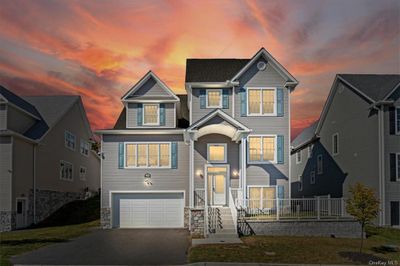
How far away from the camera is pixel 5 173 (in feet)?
88.4

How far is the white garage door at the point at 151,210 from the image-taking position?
26.7 meters

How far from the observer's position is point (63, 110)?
3347 centimetres

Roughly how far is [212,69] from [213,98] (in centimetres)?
212

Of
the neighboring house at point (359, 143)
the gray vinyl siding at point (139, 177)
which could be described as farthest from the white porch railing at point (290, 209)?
the gray vinyl siding at point (139, 177)

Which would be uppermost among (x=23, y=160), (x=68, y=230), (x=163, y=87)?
(x=163, y=87)

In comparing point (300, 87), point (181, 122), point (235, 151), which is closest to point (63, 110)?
point (181, 122)

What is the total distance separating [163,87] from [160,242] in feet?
34.1

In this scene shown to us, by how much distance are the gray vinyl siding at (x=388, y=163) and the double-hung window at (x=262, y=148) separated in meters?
5.87

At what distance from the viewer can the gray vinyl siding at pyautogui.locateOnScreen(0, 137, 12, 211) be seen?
26750 mm

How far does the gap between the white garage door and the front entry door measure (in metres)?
2.15

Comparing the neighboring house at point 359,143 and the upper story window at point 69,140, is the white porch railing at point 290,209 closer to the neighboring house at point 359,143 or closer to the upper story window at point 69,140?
the neighboring house at point 359,143

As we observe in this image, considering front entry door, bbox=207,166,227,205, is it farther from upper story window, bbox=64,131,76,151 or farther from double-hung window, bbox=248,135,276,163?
upper story window, bbox=64,131,76,151

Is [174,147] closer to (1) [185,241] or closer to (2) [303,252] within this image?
(1) [185,241]

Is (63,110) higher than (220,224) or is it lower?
higher
